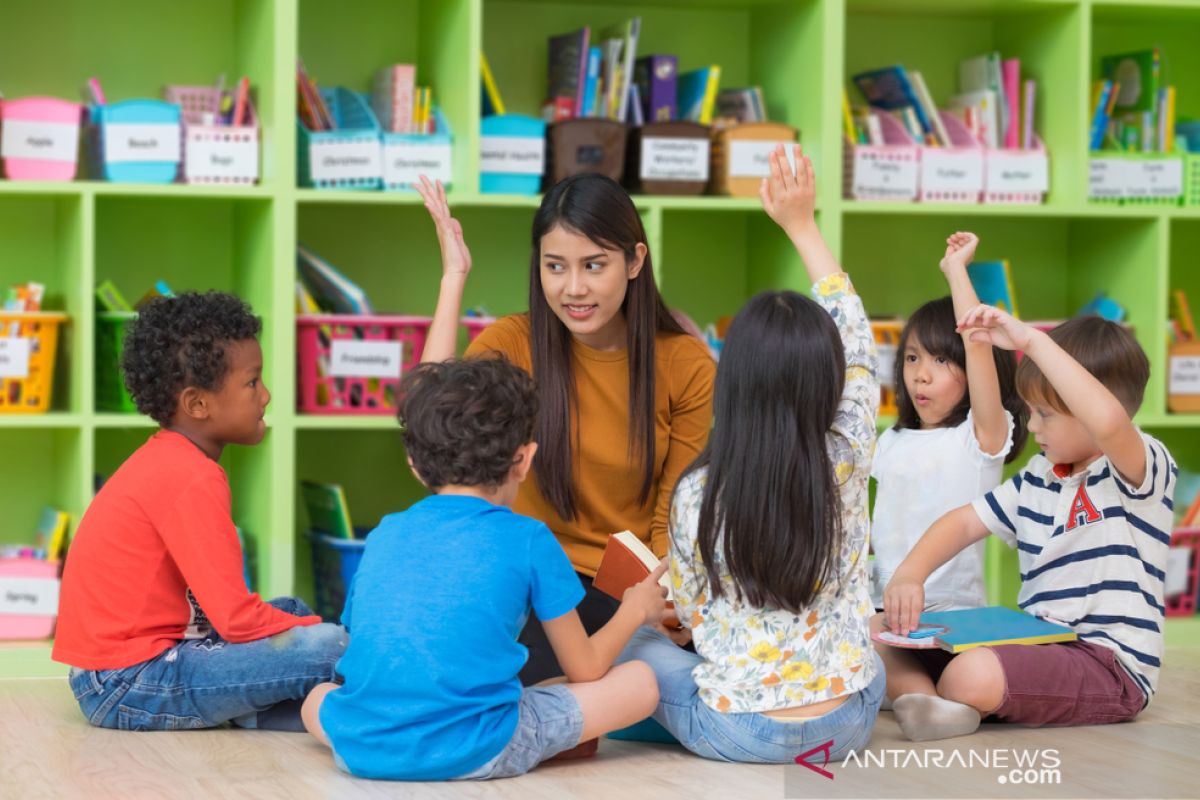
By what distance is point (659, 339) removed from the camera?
2.45 meters

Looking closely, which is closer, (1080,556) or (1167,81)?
(1080,556)

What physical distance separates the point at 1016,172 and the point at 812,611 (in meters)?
1.57

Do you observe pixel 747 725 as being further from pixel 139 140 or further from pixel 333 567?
pixel 139 140

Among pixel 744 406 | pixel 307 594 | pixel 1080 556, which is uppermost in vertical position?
pixel 744 406

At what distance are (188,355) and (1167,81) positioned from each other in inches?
95.9

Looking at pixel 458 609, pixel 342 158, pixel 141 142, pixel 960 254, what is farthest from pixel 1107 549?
pixel 141 142

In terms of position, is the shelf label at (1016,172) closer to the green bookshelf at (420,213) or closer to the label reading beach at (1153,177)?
the green bookshelf at (420,213)

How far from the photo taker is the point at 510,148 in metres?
2.93

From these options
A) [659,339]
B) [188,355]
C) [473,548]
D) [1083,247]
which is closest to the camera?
[473,548]

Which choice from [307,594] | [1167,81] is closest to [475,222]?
[307,594]

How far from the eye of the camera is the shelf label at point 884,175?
10.2ft

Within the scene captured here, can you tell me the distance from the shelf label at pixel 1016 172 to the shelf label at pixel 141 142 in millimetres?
1673

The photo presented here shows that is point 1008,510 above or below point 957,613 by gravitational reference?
above

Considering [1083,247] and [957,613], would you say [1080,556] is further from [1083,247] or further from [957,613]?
[1083,247]
